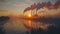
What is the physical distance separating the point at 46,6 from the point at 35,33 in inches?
14.9

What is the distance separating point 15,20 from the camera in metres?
2.13

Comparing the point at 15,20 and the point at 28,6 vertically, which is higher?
the point at 28,6

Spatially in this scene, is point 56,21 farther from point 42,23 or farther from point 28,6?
point 28,6

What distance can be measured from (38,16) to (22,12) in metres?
0.21

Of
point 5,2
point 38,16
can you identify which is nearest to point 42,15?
point 38,16

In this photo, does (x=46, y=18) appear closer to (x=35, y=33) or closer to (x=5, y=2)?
(x=35, y=33)

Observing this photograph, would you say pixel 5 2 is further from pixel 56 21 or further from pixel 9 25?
pixel 56 21

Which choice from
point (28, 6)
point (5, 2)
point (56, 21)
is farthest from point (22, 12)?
point (56, 21)

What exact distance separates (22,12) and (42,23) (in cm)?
29

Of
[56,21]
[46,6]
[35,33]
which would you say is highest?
[46,6]

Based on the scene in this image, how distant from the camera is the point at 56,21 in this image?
2.17 metres

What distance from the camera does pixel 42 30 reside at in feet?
7.09

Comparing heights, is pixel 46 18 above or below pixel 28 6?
below

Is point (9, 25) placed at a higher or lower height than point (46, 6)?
lower
